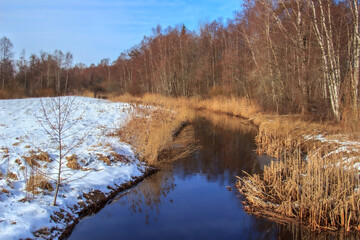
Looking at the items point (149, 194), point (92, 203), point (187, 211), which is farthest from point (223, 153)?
point (92, 203)

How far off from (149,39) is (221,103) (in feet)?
52.6

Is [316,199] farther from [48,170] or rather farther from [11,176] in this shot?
[11,176]

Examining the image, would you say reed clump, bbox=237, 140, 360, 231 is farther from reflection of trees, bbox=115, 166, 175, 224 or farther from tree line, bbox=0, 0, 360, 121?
→ tree line, bbox=0, 0, 360, 121

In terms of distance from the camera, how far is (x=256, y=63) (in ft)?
66.1

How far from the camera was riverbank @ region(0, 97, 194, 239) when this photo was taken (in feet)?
16.1

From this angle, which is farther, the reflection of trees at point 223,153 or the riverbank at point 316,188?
the reflection of trees at point 223,153

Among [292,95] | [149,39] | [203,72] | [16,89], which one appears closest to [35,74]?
[16,89]

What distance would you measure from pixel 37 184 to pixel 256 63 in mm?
17166

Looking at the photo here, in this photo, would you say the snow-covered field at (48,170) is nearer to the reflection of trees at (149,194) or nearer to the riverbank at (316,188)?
the reflection of trees at (149,194)

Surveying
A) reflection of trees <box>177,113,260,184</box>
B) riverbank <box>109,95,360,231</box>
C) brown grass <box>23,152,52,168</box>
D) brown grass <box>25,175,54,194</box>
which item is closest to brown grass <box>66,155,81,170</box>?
brown grass <box>23,152,52,168</box>

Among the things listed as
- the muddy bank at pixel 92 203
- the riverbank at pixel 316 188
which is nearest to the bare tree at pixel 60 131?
the muddy bank at pixel 92 203

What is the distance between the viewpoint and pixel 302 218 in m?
5.80

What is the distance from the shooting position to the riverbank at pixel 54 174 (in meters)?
4.92

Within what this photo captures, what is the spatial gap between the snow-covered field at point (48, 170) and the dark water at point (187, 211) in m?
0.56
